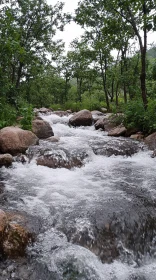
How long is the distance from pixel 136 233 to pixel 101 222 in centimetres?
55

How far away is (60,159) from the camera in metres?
6.66

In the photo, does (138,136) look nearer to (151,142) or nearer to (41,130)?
(151,142)

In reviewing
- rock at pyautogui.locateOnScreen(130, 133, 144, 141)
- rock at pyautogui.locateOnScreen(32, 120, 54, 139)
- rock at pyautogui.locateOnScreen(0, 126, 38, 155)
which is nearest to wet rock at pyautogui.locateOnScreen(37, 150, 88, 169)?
rock at pyautogui.locateOnScreen(0, 126, 38, 155)

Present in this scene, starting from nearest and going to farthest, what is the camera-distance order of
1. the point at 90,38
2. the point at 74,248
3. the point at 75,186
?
1. the point at 74,248
2. the point at 75,186
3. the point at 90,38

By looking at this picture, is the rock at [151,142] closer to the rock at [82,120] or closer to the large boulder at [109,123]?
the large boulder at [109,123]

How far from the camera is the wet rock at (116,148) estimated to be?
25.0 feet

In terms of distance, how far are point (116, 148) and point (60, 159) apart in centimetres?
212

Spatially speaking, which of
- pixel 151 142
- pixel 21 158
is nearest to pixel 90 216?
pixel 21 158

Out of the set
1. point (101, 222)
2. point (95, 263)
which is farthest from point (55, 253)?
point (101, 222)

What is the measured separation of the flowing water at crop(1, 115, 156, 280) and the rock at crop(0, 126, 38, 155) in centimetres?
57

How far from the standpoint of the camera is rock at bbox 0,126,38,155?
6.75m

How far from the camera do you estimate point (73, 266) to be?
295 cm

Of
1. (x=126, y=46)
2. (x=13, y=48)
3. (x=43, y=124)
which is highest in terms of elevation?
(x=126, y=46)

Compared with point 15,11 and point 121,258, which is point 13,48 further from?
point 15,11
